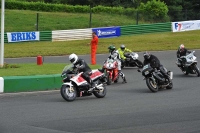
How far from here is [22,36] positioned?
3734cm

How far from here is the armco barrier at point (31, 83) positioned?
16.2 metres

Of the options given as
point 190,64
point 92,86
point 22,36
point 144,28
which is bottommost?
point 92,86

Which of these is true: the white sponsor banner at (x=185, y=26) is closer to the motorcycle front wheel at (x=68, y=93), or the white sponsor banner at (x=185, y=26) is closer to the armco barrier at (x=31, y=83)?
the armco barrier at (x=31, y=83)

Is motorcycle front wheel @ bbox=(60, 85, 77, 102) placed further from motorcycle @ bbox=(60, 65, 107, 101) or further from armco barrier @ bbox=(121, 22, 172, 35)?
armco barrier @ bbox=(121, 22, 172, 35)

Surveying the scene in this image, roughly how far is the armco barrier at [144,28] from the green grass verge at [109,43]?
0.50 meters

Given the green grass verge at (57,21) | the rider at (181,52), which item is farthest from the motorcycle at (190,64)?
the green grass verge at (57,21)

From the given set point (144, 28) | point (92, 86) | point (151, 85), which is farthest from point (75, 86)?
point (144, 28)

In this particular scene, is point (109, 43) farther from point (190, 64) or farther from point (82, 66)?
point (82, 66)

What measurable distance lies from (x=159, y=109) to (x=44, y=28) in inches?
1216

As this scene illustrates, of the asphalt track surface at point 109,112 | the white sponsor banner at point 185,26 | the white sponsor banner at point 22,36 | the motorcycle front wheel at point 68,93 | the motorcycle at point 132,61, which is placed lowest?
the asphalt track surface at point 109,112

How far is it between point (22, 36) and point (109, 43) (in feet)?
20.8

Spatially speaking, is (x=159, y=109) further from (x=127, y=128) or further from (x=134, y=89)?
(x=134, y=89)

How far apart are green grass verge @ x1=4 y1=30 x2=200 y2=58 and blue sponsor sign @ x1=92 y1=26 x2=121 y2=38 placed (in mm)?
579

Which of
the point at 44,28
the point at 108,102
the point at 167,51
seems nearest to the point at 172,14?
the point at 44,28
